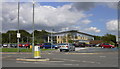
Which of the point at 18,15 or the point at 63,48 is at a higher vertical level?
the point at 18,15

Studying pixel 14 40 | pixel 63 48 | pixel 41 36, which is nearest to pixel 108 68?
pixel 63 48

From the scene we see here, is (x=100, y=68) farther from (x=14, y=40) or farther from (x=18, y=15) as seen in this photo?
(x=14, y=40)

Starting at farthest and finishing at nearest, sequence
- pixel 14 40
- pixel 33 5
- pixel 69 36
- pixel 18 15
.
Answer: pixel 14 40 → pixel 69 36 → pixel 18 15 → pixel 33 5

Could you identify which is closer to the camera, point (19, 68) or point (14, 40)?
point (19, 68)

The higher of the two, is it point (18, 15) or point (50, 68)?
point (18, 15)

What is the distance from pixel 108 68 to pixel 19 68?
545cm

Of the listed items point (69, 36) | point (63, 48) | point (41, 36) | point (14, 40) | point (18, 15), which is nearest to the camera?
point (18, 15)

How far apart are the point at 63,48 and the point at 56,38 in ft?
367

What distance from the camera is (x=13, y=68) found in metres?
12.6

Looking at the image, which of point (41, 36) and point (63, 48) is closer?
point (63, 48)

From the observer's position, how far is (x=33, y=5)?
66.0 ft

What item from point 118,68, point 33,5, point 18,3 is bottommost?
point 118,68

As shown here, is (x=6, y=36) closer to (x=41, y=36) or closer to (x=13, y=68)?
(x=41, y=36)

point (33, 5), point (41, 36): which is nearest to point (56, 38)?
point (41, 36)
